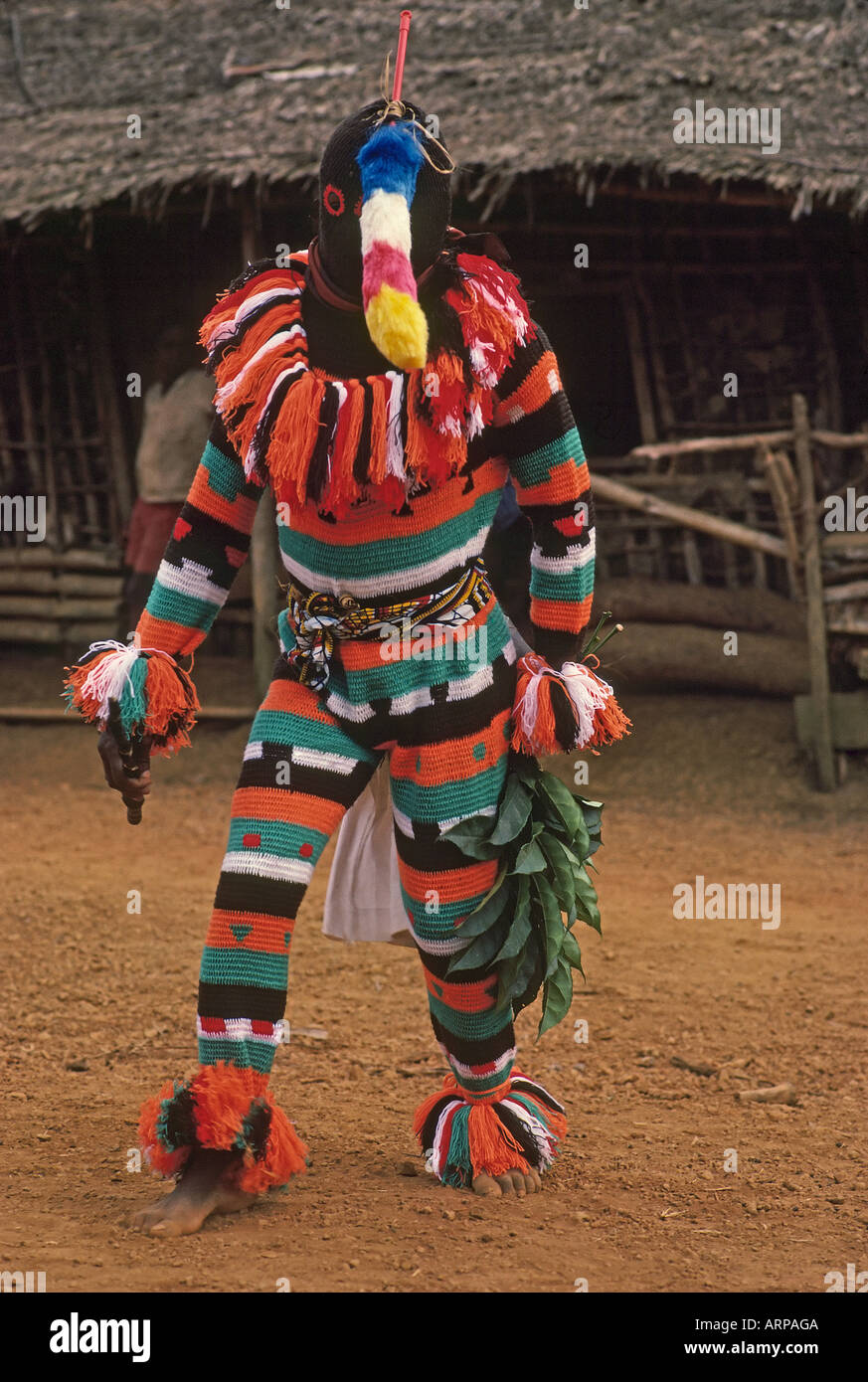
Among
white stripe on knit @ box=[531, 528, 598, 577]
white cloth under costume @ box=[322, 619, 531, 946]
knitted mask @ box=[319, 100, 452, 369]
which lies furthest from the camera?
white cloth under costume @ box=[322, 619, 531, 946]

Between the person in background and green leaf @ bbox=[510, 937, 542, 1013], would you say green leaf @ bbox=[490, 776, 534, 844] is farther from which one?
the person in background

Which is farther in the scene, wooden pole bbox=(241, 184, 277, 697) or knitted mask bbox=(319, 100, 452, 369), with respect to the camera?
wooden pole bbox=(241, 184, 277, 697)

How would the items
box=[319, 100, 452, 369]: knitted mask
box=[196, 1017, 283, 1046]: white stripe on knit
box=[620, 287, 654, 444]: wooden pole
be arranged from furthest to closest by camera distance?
1. box=[620, 287, 654, 444]: wooden pole
2. box=[196, 1017, 283, 1046]: white stripe on knit
3. box=[319, 100, 452, 369]: knitted mask

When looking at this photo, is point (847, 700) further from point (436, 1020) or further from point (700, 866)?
point (436, 1020)

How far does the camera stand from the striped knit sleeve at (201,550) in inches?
114

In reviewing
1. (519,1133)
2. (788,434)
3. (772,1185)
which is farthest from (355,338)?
(788,434)

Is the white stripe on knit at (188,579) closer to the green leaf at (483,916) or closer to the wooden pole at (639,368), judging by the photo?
the green leaf at (483,916)

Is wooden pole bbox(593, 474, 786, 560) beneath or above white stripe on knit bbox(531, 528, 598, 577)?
above

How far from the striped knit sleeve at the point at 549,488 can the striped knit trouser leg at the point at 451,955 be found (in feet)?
0.77

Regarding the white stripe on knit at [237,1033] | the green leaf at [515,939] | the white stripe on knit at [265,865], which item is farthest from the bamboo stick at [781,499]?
the white stripe on knit at [237,1033]

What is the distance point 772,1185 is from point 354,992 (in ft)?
5.62

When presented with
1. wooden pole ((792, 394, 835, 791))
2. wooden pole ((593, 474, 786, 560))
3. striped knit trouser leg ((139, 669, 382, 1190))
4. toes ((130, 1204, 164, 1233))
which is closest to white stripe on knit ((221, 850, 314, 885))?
striped knit trouser leg ((139, 669, 382, 1190))

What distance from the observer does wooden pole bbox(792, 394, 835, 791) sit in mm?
6883

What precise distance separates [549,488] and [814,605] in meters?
4.41
